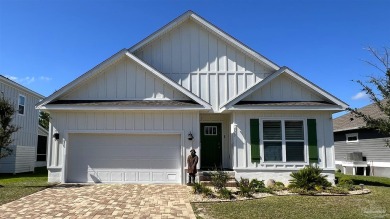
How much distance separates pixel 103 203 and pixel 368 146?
57.8ft

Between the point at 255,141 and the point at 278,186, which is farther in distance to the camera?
the point at 255,141

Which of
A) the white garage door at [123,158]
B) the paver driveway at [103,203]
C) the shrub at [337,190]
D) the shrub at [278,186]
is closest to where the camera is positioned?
the paver driveway at [103,203]

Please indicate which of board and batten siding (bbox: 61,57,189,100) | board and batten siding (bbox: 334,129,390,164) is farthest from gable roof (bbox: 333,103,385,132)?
board and batten siding (bbox: 61,57,189,100)

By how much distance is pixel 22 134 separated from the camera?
71.6 feet

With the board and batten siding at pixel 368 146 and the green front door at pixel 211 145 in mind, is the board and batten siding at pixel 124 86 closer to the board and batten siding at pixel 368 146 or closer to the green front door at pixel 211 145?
the green front door at pixel 211 145

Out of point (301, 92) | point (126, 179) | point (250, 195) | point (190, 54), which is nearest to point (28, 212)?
point (126, 179)

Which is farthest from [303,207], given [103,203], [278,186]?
[103,203]

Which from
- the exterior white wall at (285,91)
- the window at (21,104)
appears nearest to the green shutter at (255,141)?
the exterior white wall at (285,91)

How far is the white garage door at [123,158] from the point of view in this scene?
14344 millimetres

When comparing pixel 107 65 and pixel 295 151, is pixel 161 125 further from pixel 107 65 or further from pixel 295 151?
pixel 295 151

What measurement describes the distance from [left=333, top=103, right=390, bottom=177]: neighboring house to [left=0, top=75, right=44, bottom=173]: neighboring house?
19.6 meters

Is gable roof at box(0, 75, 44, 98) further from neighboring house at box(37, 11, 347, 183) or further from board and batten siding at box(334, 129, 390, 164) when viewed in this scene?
board and batten siding at box(334, 129, 390, 164)

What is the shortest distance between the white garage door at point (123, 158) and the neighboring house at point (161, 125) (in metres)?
0.04

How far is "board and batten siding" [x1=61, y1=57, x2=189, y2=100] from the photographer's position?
14.9 m
